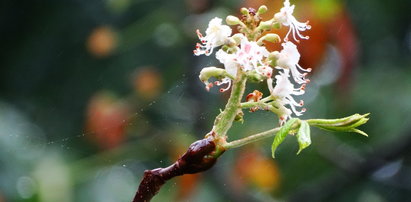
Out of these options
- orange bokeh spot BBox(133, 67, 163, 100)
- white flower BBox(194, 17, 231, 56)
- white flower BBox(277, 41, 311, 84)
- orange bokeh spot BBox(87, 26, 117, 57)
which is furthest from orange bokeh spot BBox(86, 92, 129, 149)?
white flower BBox(277, 41, 311, 84)

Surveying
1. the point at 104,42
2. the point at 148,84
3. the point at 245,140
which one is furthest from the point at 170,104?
the point at 245,140

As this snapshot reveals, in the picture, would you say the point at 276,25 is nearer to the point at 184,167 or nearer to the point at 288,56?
the point at 288,56

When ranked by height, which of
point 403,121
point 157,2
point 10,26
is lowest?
point 403,121

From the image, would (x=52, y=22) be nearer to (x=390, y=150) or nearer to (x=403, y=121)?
(x=403, y=121)

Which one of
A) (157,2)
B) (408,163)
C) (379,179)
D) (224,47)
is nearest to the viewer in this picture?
(224,47)

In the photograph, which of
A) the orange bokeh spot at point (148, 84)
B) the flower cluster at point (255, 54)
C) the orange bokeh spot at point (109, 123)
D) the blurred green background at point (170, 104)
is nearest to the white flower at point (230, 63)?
the flower cluster at point (255, 54)

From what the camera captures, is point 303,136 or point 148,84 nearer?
point 303,136

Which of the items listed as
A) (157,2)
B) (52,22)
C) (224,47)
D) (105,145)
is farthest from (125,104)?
(224,47)
